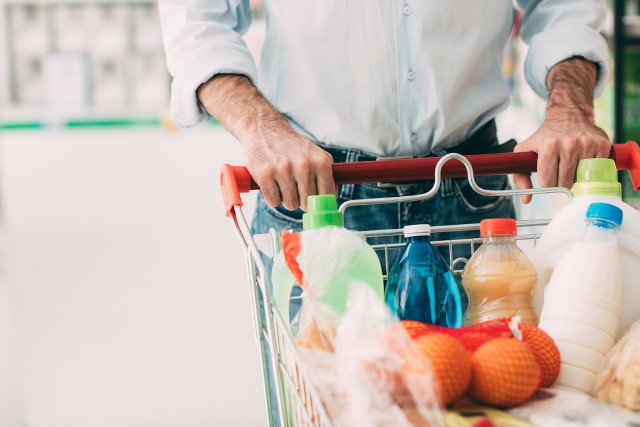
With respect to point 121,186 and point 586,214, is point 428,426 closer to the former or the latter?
point 586,214

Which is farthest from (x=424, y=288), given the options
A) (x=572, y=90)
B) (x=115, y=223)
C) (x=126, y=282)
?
(x=115, y=223)

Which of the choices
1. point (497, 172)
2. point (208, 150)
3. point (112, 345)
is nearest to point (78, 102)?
point (208, 150)

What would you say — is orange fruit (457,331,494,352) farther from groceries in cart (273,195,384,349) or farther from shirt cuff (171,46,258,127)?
shirt cuff (171,46,258,127)

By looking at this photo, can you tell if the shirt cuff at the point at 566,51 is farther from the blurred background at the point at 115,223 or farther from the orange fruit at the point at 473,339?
the blurred background at the point at 115,223

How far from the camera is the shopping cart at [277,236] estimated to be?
2.93 ft

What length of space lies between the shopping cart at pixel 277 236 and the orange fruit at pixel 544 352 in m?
0.26

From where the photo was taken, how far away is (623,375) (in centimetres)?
90

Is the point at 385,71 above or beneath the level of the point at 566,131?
above

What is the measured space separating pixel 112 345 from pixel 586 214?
3.16 m

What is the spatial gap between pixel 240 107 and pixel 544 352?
2.34 ft

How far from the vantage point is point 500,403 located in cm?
87

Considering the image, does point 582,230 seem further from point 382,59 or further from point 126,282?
point 126,282

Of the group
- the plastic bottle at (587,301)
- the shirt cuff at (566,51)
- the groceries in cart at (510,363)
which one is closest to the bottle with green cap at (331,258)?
the groceries in cart at (510,363)

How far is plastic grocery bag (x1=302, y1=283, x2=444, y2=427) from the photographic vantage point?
794 millimetres
